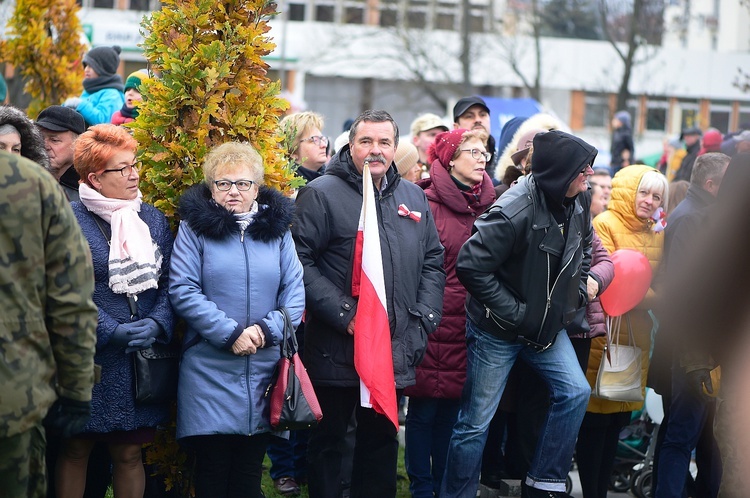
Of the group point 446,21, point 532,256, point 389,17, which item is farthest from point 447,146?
point 446,21

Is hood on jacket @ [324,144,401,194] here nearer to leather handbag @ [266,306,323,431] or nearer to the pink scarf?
leather handbag @ [266,306,323,431]

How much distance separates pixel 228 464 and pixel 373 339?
101cm

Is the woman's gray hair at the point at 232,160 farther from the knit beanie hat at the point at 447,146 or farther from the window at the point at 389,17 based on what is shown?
the window at the point at 389,17

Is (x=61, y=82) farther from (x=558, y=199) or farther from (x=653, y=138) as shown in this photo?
(x=653, y=138)

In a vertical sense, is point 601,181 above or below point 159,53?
below

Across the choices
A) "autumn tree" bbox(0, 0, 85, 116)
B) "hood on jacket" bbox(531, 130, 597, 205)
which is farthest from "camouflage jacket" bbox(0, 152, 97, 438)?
"autumn tree" bbox(0, 0, 85, 116)

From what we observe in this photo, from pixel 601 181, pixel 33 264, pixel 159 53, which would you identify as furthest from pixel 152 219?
pixel 601 181

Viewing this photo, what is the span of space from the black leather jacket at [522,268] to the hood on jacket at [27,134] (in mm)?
2337

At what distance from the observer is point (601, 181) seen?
30.0ft

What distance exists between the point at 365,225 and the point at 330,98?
134ft

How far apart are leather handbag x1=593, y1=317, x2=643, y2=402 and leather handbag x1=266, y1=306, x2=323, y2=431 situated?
7.14ft

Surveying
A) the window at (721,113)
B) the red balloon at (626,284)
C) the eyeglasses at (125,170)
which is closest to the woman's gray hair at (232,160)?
the eyeglasses at (125,170)

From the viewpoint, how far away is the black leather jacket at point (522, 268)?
5.82m

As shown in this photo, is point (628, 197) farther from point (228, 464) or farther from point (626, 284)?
point (228, 464)
